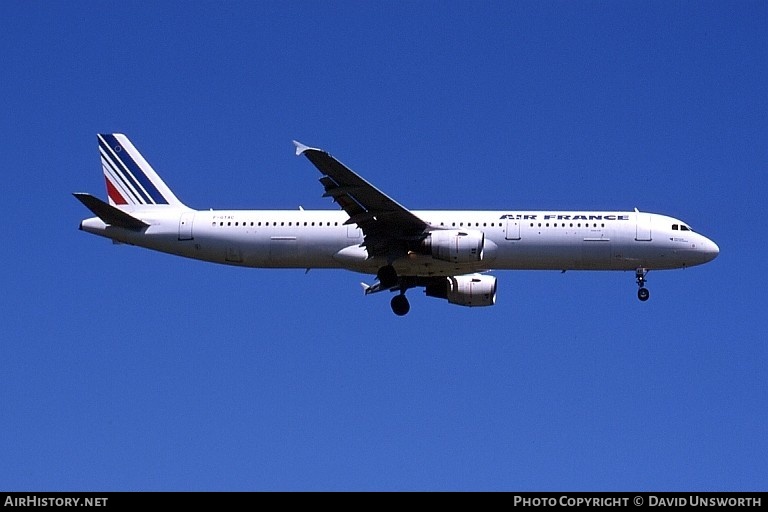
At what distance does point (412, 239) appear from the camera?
49.1 metres

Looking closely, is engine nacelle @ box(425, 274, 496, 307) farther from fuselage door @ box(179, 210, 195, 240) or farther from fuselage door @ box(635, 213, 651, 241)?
fuselage door @ box(179, 210, 195, 240)

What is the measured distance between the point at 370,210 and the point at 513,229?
584cm

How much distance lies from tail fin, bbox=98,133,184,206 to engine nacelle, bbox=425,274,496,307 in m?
12.0

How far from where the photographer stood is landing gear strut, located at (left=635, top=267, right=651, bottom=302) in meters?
49.6

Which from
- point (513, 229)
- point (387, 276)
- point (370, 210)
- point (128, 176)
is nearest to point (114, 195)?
point (128, 176)

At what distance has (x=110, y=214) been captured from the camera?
51188 millimetres

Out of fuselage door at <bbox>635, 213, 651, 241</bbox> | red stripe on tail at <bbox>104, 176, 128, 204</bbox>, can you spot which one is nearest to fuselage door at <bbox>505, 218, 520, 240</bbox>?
fuselage door at <bbox>635, 213, 651, 241</bbox>

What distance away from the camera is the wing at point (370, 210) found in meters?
46.2

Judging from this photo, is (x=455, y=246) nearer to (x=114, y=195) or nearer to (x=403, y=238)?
(x=403, y=238)

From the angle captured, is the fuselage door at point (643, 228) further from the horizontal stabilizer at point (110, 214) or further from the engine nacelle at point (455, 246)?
the horizontal stabilizer at point (110, 214)
